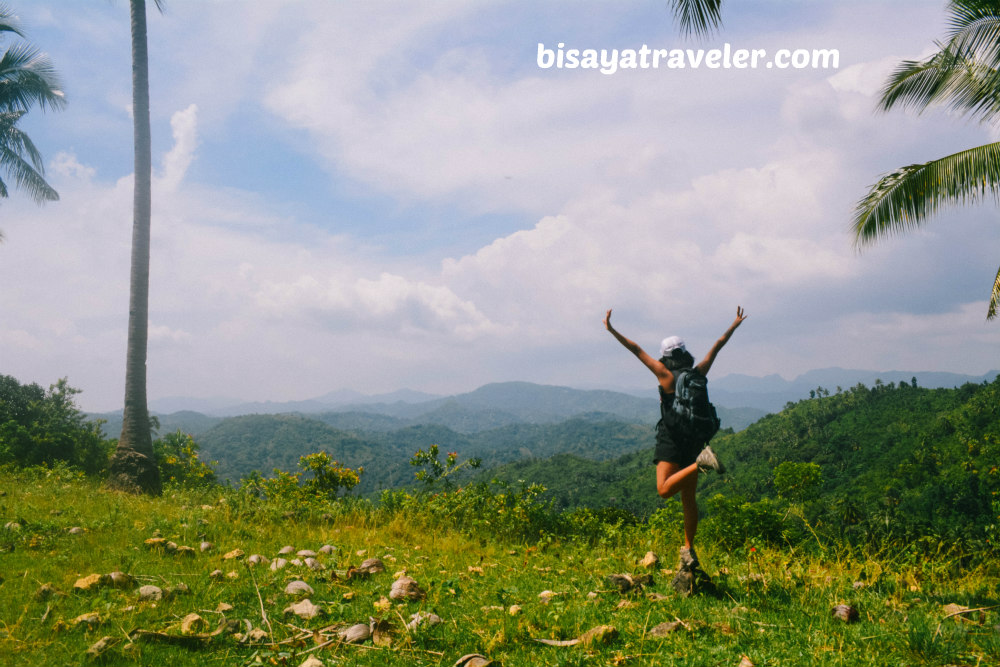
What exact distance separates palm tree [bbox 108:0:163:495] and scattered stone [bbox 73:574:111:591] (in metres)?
9.51

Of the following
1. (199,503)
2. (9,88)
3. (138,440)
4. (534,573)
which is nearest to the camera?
(534,573)

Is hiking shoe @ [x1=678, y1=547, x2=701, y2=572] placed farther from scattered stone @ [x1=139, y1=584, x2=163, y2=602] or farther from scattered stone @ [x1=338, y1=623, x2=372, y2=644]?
scattered stone @ [x1=139, y1=584, x2=163, y2=602]

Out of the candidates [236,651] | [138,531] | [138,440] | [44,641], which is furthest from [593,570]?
[138,440]

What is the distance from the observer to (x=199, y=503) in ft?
30.6

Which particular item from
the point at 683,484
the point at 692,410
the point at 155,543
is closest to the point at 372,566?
the point at 155,543

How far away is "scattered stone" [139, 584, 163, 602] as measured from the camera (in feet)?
13.8

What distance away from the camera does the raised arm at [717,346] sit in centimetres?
522

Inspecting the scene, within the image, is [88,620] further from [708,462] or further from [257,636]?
[708,462]

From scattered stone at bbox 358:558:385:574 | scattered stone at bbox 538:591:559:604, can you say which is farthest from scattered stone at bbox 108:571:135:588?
scattered stone at bbox 538:591:559:604

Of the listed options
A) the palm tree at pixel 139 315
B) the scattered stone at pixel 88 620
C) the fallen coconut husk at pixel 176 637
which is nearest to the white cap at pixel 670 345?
the fallen coconut husk at pixel 176 637

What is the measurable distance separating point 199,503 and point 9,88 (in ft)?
71.8

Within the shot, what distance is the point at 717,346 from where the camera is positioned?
5398 millimetres

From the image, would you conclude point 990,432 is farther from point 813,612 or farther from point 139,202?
point 139,202

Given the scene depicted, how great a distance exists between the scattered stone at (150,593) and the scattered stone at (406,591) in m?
1.80
